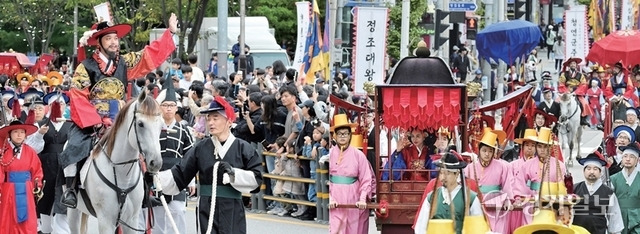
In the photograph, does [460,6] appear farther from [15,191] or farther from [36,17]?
[36,17]

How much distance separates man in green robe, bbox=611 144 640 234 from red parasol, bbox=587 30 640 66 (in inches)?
547

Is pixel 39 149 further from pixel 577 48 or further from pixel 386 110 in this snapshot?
pixel 577 48

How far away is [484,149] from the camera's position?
14.5 metres

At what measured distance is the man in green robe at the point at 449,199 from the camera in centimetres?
1173

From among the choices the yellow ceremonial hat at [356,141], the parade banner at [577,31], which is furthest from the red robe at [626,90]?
the yellow ceremonial hat at [356,141]

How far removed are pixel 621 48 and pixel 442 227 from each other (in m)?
18.0

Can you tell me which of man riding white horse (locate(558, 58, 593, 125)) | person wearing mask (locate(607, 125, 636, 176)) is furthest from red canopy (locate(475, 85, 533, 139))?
man riding white horse (locate(558, 58, 593, 125))

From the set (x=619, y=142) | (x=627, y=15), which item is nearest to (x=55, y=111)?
(x=619, y=142)

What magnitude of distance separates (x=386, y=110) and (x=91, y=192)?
3046mm

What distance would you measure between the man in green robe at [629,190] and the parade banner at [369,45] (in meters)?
6.44

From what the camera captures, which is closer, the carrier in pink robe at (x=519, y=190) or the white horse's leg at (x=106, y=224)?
the white horse's leg at (x=106, y=224)

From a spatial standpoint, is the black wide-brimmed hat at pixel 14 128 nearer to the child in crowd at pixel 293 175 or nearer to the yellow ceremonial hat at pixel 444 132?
the yellow ceremonial hat at pixel 444 132

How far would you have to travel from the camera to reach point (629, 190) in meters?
14.9

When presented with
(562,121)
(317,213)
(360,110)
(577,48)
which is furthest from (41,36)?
(360,110)
